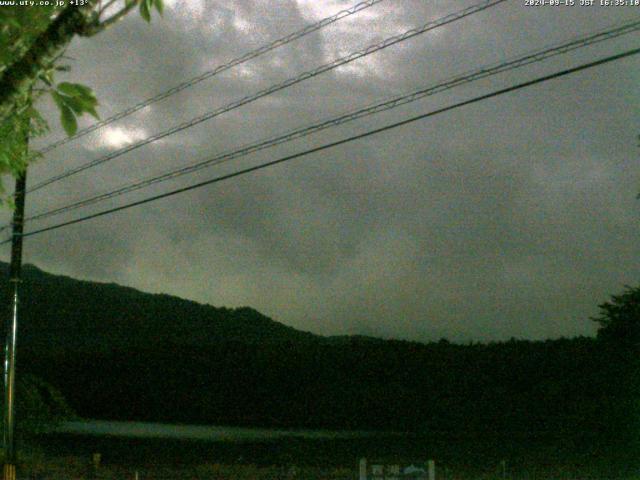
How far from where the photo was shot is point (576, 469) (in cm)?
2066

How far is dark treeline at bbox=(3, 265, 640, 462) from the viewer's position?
97.5 ft

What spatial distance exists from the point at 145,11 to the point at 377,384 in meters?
32.0

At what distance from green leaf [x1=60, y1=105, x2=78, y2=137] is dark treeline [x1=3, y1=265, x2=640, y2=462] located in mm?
24004

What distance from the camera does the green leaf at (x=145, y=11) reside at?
4.96 metres

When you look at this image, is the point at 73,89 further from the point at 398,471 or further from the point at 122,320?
the point at 122,320

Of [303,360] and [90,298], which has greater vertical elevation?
[90,298]

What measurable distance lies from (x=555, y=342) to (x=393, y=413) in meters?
7.28

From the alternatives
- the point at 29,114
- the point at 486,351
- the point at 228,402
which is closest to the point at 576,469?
the point at 486,351

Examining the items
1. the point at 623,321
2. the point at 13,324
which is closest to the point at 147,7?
the point at 13,324

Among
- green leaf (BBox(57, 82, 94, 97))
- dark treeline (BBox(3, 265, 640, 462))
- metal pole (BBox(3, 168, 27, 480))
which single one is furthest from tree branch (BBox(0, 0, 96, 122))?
dark treeline (BBox(3, 265, 640, 462))

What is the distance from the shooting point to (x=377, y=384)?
118ft

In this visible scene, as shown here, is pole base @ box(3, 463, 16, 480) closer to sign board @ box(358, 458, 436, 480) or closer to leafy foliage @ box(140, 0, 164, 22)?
sign board @ box(358, 458, 436, 480)

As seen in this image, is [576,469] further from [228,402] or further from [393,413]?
[228,402]

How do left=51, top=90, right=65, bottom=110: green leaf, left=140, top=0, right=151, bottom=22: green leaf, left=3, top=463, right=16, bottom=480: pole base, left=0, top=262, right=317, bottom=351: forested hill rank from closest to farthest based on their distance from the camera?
1. left=51, top=90, right=65, bottom=110: green leaf
2. left=140, top=0, right=151, bottom=22: green leaf
3. left=3, top=463, right=16, bottom=480: pole base
4. left=0, top=262, right=317, bottom=351: forested hill
